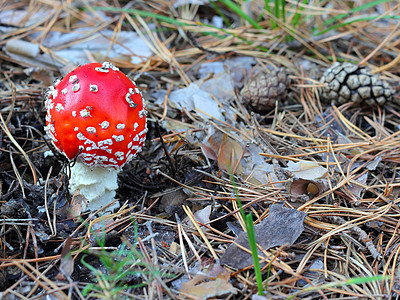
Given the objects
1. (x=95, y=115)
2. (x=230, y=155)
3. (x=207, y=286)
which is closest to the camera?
(x=207, y=286)

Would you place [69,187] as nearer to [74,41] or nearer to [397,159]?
[74,41]

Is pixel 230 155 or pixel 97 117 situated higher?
pixel 97 117

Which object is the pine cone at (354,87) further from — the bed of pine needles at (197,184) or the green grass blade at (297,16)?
the green grass blade at (297,16)

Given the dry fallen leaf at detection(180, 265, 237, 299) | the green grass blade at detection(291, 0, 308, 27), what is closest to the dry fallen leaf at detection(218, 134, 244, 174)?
the dry fallen leaf at detection(180, 265, 237, 299)

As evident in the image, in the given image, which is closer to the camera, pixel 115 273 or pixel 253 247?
pixel 253 247

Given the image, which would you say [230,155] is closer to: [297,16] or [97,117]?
[97,117]

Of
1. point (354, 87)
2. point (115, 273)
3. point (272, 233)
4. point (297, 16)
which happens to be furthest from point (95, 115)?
point (297, 16)

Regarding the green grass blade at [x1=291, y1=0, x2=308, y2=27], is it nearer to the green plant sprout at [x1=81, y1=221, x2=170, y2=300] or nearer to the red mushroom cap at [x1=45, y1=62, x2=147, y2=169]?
the red mushroom cap at [x1=45, y1=62, x2=147, y2=169]

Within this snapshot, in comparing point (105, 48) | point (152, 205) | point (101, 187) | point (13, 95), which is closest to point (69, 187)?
point (101, 187)

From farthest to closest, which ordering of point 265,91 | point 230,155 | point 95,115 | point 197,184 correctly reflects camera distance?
point 265,91, point 230,155, point 197,184, point 95,115
